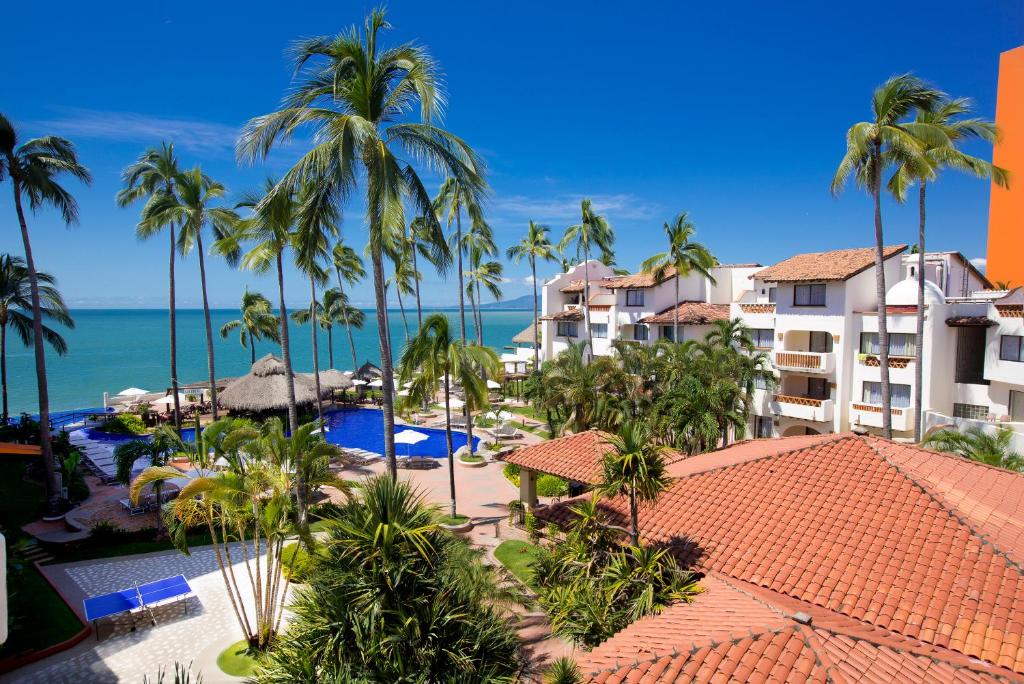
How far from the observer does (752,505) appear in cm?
1298

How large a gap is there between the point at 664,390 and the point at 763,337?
374 inches

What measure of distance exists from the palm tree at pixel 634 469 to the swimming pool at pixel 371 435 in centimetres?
1923

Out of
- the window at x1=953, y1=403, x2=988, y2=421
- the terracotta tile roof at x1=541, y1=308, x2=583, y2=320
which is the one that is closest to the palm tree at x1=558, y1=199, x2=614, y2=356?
the terracotta tile roof at x1=541, y1=308, x2=583, y2=320

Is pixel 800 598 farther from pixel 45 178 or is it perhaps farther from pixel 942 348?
pixel 45 178

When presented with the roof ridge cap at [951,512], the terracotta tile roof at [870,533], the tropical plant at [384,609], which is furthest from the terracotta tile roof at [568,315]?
the tropical plant at [384,609]

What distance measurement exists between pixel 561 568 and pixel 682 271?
27.1 meters

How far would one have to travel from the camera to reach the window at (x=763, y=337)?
32.3 m

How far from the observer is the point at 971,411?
26.3 m

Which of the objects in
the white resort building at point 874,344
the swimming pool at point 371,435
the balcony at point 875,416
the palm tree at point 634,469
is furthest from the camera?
the swimming pool at point 371,435

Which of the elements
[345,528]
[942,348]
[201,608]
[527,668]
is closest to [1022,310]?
[942,348]

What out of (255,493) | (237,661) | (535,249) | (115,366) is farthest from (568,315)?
(115,366)

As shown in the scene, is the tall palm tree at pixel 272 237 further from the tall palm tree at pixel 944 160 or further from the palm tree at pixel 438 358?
the tall palm tree at pixel 944 160

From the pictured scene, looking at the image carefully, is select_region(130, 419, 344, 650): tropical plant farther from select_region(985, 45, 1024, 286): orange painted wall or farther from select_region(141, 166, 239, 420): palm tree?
select_region(985, 45, 1024, 286): orange painted wall

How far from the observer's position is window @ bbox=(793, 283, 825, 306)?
95.9 feet
